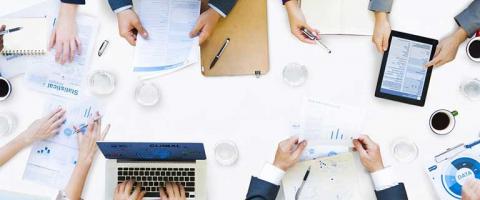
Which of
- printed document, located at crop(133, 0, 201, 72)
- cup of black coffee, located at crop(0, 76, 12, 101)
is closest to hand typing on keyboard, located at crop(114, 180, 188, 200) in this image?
printed document, located at crop(133, 0, 201, 72)

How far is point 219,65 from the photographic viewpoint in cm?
165

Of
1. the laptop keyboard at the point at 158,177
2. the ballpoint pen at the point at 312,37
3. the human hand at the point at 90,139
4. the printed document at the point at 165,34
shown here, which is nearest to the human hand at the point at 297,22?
the ballpoint pen at the point at 312,37

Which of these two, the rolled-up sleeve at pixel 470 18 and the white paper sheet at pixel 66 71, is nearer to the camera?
the rolled-up sleeve at pixel 470 18

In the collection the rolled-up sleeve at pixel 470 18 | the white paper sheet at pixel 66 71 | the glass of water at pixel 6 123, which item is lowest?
the glass of water at pixel 6 123

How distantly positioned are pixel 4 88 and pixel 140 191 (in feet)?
1.75

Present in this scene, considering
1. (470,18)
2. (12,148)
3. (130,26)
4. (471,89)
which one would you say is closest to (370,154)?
(471,89)

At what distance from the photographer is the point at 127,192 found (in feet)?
5.22

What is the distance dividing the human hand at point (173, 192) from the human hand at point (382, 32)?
0.71 metres

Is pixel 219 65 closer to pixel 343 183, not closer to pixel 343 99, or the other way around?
pixel 343 99

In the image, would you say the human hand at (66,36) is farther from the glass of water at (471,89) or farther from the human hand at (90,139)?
the glass of water at (471,89)

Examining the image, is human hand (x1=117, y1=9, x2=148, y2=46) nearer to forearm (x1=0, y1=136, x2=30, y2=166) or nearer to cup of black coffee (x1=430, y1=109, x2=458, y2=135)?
forearm (x1=0, y1=136, x2=30, y2=166)

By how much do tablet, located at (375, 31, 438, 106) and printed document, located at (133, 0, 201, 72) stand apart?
57 cm

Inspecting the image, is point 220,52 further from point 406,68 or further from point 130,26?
point 406,68

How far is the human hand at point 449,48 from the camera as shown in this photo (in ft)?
5.21
